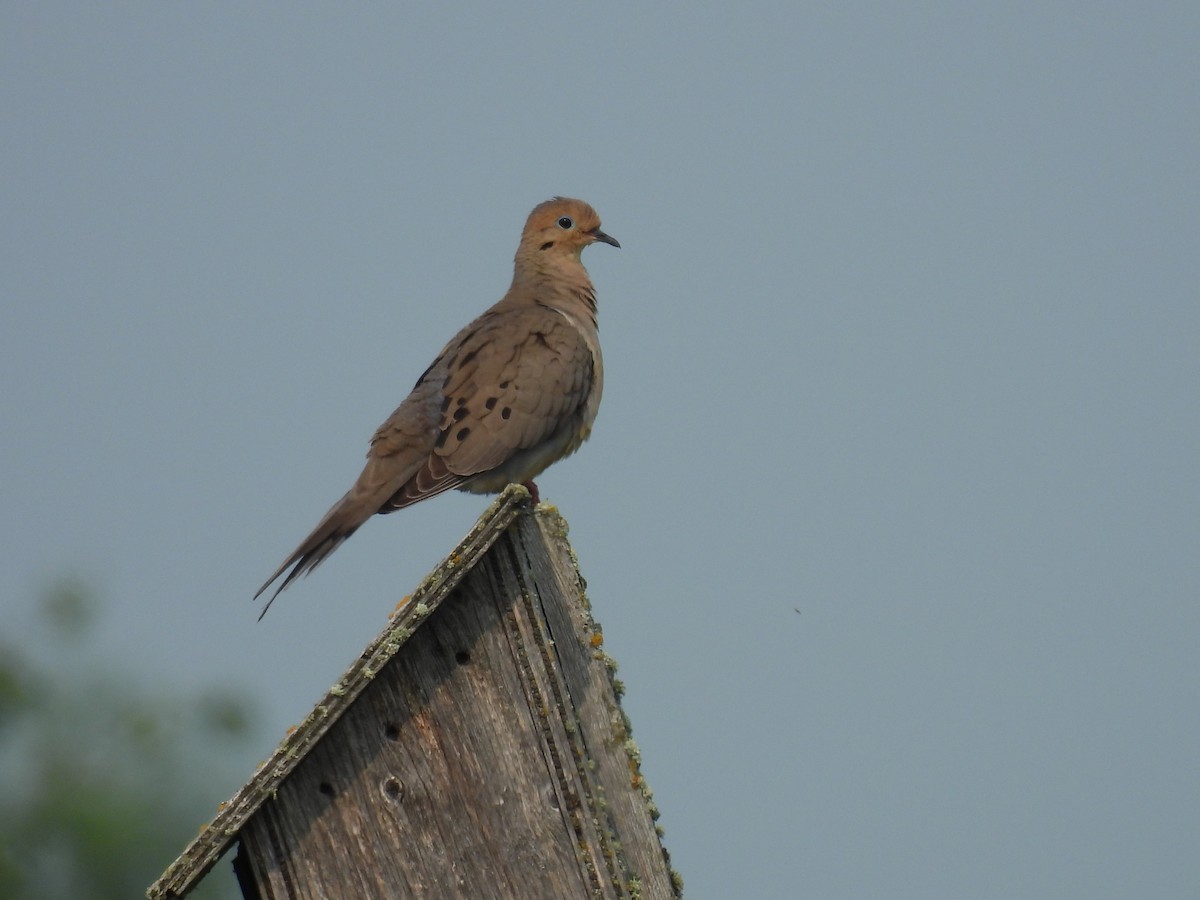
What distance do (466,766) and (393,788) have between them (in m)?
0.20

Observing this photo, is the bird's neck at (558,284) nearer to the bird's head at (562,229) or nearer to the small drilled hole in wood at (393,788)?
the bird's head at (562,229)

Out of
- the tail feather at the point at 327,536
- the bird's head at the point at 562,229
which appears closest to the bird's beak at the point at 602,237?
the bird's head at the point at 562,229

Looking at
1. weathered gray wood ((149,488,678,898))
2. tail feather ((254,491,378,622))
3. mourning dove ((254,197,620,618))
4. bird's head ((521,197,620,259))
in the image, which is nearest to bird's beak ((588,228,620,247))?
bird's head ((521,197,620,259))

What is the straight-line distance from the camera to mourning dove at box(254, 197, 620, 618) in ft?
22.0

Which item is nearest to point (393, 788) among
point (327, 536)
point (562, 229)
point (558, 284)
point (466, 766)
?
point (466, 766)

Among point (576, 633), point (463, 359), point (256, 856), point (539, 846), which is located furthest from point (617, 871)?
point (463, 359)

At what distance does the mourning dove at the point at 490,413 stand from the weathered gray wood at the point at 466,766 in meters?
1.80

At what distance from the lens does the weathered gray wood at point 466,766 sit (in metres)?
4.23

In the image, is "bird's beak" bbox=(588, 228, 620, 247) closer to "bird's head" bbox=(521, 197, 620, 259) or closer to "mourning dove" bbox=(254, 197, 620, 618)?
"bird's head" bbox=(521, 197, 620, 259)

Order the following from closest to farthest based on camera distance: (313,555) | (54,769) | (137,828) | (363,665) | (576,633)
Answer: (363,665) → (576,633) → (313,555) → (137,828) → (54,769)

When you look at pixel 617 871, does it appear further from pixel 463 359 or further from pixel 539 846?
pixel 463 359

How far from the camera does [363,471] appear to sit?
21.9 ft

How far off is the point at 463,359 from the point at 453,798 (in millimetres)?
3274

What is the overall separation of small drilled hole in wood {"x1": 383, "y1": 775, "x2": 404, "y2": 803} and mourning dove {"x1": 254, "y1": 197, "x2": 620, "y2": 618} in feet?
6.13
